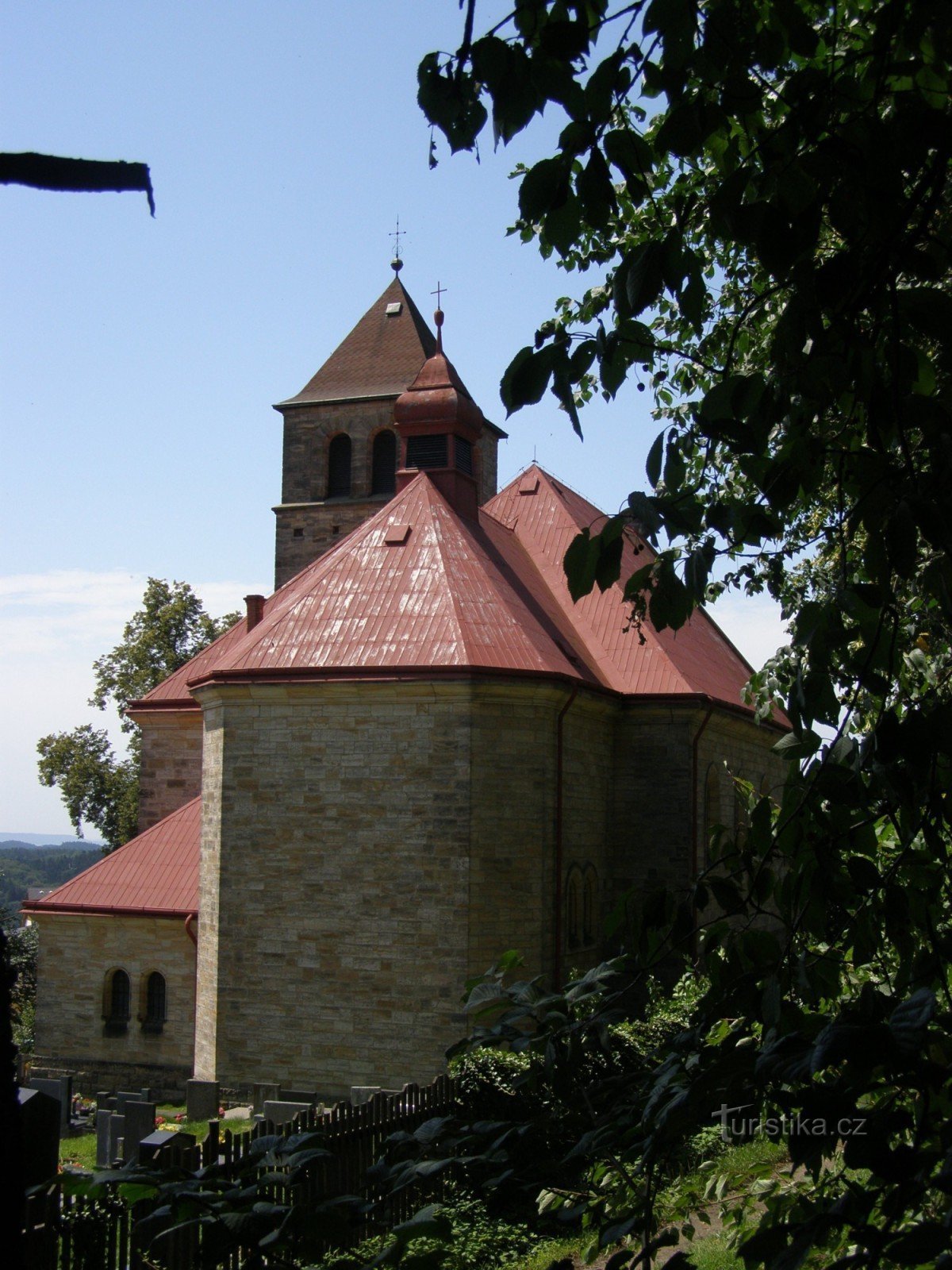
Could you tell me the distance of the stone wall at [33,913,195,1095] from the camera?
21.8 meters

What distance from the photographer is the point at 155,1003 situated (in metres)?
22.4

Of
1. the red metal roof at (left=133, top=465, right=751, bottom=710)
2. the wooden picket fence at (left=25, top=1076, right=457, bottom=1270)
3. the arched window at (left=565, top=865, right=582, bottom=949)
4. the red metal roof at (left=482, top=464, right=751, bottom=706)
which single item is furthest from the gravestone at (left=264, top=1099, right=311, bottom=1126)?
the red metal roof at (left=482, top=464, right=751, bottom=706)

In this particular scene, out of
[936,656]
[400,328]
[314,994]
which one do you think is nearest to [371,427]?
[400,328]

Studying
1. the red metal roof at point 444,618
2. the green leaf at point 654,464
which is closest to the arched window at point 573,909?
the red metal roof at point 444,618

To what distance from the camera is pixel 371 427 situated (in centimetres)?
3284

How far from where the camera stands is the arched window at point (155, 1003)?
22.2 m

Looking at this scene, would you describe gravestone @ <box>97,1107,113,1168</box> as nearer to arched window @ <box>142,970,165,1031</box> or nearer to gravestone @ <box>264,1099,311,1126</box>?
gravestone @ <box>264,1099,311,1126</box>

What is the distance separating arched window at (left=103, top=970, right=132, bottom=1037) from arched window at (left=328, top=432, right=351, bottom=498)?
47.2 feet

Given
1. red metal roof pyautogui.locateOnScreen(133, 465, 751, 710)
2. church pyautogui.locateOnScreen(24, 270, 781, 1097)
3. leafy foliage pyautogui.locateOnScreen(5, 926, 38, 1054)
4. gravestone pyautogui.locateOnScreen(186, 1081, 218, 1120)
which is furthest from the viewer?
leafy foliage pyautogui.locateOnScreen(5, 926, 38, 1054)

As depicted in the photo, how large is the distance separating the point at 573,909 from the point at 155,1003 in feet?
26.1

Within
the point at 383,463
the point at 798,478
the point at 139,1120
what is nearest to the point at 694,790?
the point at 139,1120

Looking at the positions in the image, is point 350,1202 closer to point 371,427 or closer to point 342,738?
point 342,738

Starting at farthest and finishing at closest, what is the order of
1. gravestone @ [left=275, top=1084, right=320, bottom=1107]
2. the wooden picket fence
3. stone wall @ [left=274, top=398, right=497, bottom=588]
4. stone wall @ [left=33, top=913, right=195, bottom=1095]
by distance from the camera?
stone wall @ [left=274, top=398, right=497, bottom=588]
stone wall @ [left=33, top=913, right=195, bottom=1095]
gravestone @ [left=275, top=1084, right=320, bottom=1107]
the wooden picket fence

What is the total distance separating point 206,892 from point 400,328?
20.6 meters
